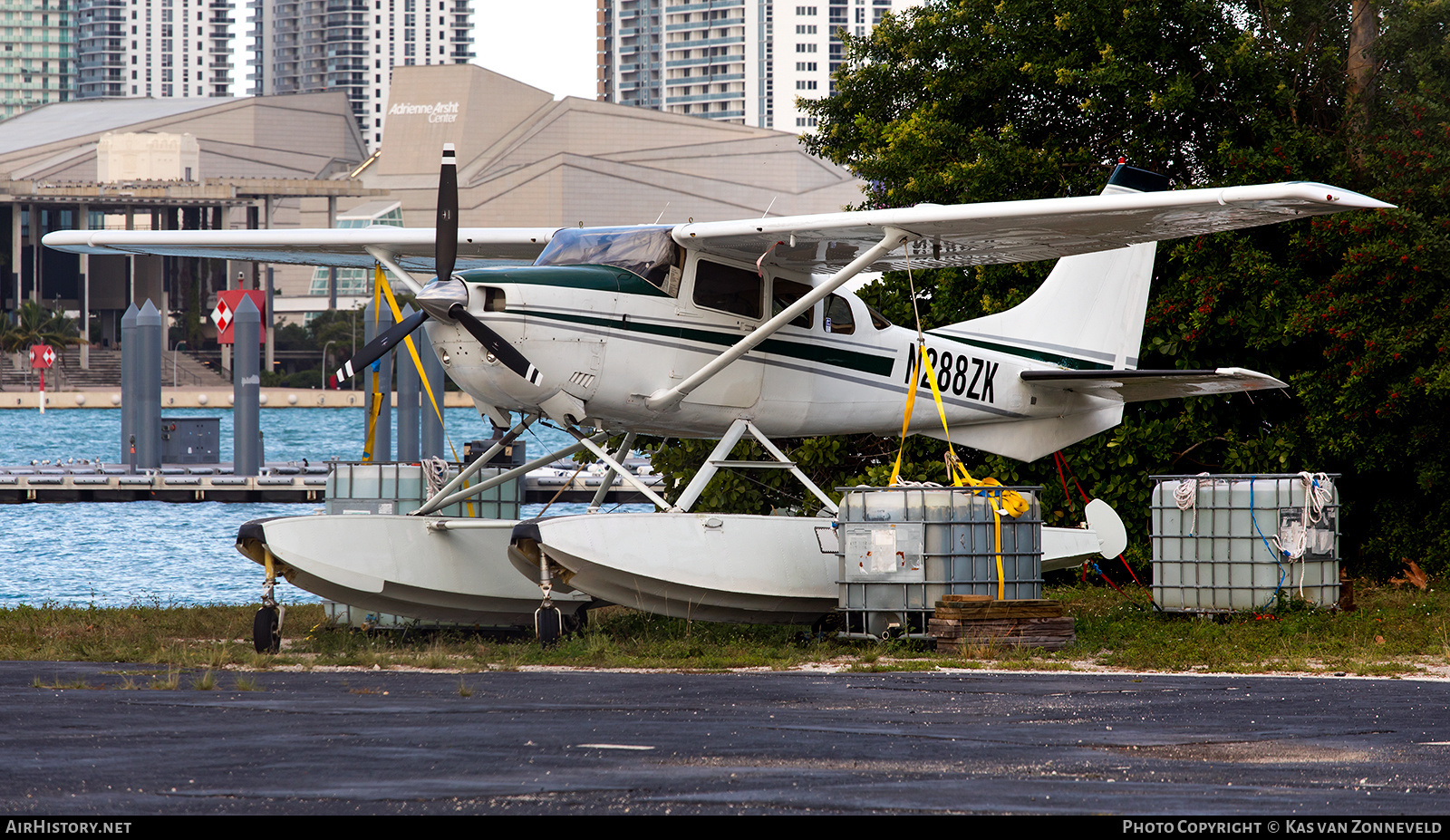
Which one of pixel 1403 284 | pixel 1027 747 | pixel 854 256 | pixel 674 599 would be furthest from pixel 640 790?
pixel 1403 284

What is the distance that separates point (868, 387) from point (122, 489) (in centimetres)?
3082

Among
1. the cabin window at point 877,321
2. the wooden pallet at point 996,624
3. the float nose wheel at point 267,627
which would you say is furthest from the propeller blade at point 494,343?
the cabin window at point 877,321

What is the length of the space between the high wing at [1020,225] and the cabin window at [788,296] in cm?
15

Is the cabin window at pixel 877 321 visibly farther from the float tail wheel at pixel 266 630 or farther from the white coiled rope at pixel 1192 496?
the float tail wheel at pixel 266 630

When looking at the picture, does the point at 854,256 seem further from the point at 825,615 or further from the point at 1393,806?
the point at 1393,806

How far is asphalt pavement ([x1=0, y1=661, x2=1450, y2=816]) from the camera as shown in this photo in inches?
203

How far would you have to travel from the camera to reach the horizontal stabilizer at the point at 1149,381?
41.0ft

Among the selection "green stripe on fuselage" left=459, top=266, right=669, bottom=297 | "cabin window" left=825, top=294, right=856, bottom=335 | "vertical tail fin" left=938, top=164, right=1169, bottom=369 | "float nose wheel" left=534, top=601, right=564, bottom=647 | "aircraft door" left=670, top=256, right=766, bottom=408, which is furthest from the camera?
"vertical tail fin" left=938, top=164, right=1169, bottom=369

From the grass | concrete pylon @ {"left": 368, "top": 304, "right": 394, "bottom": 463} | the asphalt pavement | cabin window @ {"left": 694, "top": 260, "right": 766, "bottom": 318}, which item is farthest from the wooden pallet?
concrete pylon @ {"left": 368, "top": 304, "right": 394, "bottom": 463}

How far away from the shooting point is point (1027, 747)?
6.46m

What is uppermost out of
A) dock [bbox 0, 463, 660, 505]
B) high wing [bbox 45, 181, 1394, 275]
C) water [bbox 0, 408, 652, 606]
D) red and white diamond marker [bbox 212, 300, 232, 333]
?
red and white diamond marker [bbox 212, 300, 232, 333]

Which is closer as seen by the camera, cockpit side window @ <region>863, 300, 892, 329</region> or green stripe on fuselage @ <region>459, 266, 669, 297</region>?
green stripe on fuselage @ <region>459, 266, 669, 297</region>

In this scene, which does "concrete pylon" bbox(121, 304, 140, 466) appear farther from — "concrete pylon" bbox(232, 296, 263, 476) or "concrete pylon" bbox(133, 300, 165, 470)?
"concrete pylon" bbox(232, 296, 263, 476)

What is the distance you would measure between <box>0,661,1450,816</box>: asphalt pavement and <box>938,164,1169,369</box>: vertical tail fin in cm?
525
